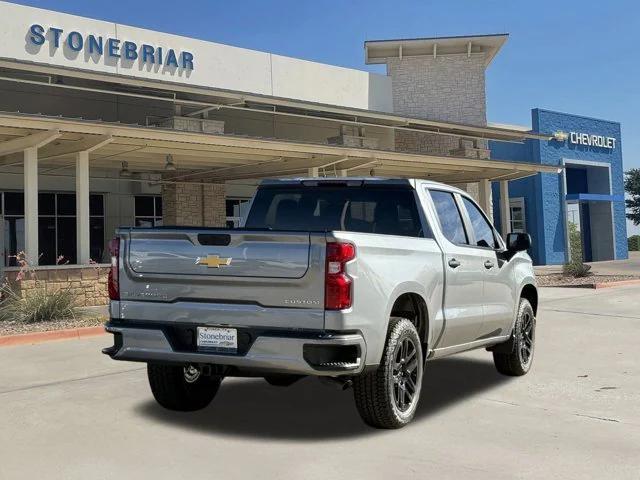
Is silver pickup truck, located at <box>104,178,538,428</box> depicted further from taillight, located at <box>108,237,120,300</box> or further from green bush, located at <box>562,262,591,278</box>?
green bush, located at <box>562,262,591,278</box>

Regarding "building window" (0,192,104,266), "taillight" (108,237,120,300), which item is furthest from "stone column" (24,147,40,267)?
"taillight" (108,237,120,300)

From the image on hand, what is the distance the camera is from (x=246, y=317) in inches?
200

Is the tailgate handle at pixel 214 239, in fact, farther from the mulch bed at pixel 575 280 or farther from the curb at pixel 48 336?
the mulch bed at pixel 575 280

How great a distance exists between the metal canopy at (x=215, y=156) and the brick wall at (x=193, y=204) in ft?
1.59

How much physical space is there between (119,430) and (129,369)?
9.54 feet

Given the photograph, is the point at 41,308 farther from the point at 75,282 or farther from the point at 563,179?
the point at 563,179

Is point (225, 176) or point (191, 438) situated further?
point (225, 176)

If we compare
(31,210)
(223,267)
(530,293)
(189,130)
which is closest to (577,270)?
(189,130)

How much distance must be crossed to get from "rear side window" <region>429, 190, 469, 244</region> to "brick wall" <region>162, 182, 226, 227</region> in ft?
58.4

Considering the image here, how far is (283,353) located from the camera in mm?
4957

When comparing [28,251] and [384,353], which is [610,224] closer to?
[28,251]

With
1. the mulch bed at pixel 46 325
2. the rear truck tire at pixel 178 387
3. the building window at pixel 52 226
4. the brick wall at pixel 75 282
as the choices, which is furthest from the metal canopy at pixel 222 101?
the rear truck tire at pixel 178 387

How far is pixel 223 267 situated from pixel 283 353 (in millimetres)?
763

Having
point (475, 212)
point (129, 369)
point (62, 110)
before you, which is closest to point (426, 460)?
point (475, 212)
